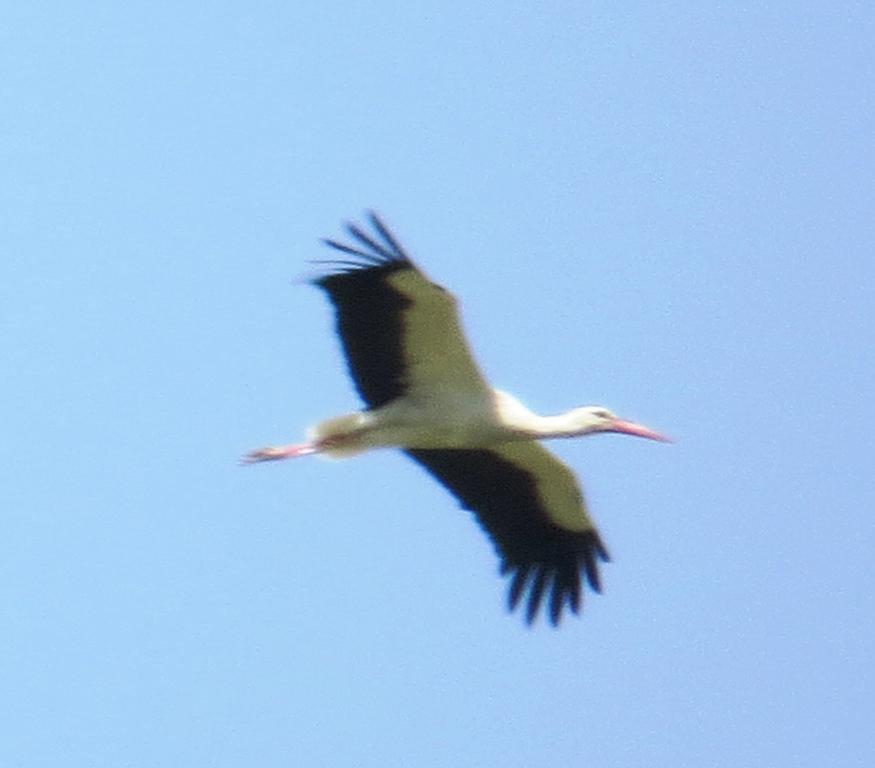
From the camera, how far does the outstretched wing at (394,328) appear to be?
13.0 meters

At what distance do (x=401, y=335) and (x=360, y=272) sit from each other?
0.46m

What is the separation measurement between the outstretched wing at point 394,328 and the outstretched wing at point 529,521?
83cm

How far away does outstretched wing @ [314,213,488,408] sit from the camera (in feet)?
42.5

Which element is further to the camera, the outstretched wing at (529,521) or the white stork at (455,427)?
the outstretched wing at (529,521)

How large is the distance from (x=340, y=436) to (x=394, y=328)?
2.52 ft

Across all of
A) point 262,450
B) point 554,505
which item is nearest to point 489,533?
point 554,505

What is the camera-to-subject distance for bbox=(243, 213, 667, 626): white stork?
13.1m

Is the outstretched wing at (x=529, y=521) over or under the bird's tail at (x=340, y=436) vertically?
under

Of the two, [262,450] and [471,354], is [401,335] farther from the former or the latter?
[262,450]

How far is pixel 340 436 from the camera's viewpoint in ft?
45.1

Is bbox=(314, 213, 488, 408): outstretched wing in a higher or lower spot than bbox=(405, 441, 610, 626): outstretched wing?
higher

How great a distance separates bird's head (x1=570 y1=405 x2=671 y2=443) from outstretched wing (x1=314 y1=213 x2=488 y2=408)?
80 centimetres

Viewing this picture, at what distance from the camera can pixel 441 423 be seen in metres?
13.5

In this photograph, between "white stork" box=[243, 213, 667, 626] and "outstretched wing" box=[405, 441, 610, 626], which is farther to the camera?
"outstretched wing" box=[405, 441, 610, 626]
